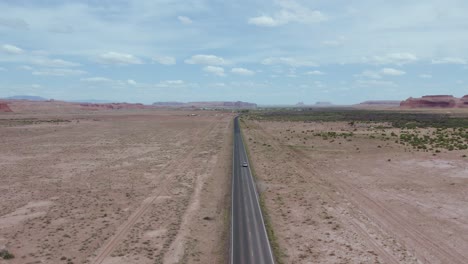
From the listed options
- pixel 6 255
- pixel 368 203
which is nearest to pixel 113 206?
pixel 6 255

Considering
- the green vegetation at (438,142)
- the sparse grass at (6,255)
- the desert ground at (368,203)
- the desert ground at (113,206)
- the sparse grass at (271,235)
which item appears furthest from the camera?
the green vegetation at (438,142)

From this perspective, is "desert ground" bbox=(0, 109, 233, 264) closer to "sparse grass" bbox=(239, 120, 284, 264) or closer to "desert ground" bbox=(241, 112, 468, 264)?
"sparse grass" bbox=(239, 120, 284, 264)

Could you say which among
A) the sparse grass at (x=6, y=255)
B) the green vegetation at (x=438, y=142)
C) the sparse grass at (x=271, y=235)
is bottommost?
the sparse grass at (x=6, y=255)

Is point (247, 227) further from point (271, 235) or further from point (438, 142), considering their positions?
point (438, 142)

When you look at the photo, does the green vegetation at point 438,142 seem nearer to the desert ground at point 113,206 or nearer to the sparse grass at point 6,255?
the desert ground at point 113,206

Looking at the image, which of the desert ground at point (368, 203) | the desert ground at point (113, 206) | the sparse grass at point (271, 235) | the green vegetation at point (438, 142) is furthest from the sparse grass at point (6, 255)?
the green vegetation at point (438, 142)

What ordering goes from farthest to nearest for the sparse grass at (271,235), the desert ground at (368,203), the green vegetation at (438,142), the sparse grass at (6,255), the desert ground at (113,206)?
the green vegetation at (438,142) < the desert ground at (368,203) < the desert ground at (113,206) < the sparse grass at (271,235) < the sparse grass at (6,255)

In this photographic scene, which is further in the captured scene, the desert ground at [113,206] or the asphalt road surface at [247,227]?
the desert ground at [113,206]

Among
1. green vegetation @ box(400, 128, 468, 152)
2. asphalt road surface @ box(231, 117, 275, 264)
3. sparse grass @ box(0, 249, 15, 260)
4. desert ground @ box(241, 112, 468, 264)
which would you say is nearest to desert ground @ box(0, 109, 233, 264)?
sparse grass @ box(0, 249, 15, 260)
